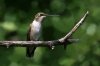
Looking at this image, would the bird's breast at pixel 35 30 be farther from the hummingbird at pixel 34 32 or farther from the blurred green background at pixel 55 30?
the blurred green background at pixel 55 30

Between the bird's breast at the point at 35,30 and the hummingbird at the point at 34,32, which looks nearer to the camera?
the hummingbird at the point at 34,32

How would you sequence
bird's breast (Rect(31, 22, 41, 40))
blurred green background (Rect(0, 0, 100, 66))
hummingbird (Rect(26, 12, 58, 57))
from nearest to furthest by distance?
hummingbird (Rect(26, 12, 58, 57))
bird's breast (Rect(31, 22, 41, 40))
blurred green background (Rect(0, 0, 100, 66))

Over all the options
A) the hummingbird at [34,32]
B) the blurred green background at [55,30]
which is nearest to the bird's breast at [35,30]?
the hummingbird at [34,32]

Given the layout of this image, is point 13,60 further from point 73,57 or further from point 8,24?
point 73,57

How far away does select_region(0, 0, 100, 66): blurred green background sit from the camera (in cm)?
711

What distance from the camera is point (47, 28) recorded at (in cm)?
844

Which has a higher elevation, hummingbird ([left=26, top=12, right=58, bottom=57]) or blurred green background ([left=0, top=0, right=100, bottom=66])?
hummingbird ([left=26, top=12, right=58, bottom=57])

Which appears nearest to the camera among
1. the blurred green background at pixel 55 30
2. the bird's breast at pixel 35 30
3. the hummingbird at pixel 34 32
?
the hummingbird at pixel 34 32

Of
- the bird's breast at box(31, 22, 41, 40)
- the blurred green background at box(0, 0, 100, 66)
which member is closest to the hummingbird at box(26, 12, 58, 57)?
the bird's breast at box(31, 22, 41, 40)

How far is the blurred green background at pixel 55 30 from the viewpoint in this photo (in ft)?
23.3

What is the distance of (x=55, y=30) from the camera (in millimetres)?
8031

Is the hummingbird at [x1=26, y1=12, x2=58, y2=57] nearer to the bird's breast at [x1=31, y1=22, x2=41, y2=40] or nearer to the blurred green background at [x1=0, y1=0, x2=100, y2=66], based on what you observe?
the bird's breast at [x1=31, y1=22, x2=41, y2=40]

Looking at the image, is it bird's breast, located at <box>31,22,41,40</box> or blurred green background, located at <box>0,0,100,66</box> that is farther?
blurred green background, located at <box>0,0,100,66</box>

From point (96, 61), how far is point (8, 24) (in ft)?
5.51
